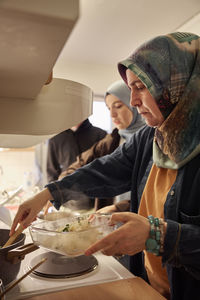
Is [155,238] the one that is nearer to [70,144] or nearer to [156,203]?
[156,203]

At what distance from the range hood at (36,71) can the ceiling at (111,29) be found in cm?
152

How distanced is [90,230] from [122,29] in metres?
2.74

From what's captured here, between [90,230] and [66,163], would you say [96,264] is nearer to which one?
[90,230]

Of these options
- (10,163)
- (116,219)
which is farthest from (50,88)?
(10,163)

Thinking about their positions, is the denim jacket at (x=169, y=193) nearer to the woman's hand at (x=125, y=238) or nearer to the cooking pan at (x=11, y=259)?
the woman's hand at (x=125, y=238)

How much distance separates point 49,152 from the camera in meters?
3.18

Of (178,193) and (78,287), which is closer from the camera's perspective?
(78,287)

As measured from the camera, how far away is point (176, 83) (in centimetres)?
95

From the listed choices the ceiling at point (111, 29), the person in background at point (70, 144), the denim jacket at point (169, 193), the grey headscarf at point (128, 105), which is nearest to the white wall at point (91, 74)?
the ceiling at point (111, 29)

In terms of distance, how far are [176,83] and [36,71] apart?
2.00 feet

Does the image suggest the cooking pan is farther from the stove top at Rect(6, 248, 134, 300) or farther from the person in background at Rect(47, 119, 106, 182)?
the person in background at Rect(47, 119, 106, 182)

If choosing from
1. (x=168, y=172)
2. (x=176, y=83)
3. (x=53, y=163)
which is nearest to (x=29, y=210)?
(x=168, y=172)

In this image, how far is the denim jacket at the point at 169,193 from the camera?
0.73 m

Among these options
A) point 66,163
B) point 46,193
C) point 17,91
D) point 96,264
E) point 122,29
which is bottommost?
point 66,163
